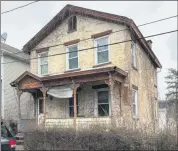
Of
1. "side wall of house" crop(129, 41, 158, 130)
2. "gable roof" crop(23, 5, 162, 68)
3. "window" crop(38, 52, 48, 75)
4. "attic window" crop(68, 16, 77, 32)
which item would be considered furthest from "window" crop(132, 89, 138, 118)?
"window" crop(38, 52, 48, 75)

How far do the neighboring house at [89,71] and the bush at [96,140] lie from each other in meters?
1.55

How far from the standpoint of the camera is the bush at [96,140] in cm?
1162

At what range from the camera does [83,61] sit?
1914 cm

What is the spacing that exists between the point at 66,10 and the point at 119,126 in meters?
10.3

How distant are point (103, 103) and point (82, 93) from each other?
168 centimetres

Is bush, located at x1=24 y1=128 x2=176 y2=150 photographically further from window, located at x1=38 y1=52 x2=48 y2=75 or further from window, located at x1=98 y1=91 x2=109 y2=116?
window, located at x1=38 y1=52 x2=48 y2=75

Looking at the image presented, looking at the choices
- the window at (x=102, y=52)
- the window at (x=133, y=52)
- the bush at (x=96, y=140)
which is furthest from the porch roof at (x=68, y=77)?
the bush at (x=96, y=140)

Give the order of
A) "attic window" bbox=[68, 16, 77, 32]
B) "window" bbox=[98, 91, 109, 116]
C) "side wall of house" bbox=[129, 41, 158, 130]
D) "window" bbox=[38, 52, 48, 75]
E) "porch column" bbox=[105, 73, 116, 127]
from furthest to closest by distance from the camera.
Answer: "window" bbox=[38, 52, 48, 75]
"attic window" bbox=[68, 16, 77, 32]
"side wall of house" bbox=[129, 41, 158, 130]
"window" bbox=[98, 91, 109, 116]
"porch column" bbox=[105, 73, 116, 127]

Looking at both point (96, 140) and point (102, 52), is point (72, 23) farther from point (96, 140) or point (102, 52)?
point (96, 140)

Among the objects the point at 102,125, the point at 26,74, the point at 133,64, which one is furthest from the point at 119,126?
the point at 26,74

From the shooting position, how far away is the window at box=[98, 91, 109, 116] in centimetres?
1797

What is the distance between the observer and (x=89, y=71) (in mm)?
16125

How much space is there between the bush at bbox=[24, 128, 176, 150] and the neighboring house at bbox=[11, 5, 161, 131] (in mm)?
1555

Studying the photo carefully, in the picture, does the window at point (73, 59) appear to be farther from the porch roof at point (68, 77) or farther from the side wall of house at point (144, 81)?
the side wall of house at point (144, 81)
